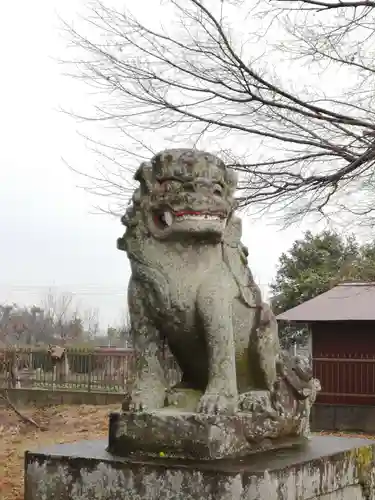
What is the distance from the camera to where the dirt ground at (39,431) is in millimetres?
8680

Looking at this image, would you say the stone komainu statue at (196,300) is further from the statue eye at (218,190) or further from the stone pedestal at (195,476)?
the stone pedestal at (195,476)

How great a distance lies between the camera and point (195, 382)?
3.86m

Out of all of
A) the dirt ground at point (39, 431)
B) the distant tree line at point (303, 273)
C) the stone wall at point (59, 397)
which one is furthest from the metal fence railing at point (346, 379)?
the distant tree line at point (303, 273)

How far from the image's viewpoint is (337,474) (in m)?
3.71

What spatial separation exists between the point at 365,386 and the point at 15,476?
7.47 meters

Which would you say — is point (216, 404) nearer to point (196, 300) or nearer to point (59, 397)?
point (196, 300)

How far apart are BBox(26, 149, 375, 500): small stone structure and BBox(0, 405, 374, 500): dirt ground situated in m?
4.45

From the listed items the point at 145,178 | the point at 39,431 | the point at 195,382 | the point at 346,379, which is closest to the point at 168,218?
the point at 145,178

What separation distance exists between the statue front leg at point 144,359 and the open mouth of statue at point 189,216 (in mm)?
366

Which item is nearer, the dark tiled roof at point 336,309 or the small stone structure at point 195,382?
the small stone structure at point 195,382

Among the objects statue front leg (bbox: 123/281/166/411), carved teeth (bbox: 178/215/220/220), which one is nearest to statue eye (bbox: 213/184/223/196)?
carved teeth (bbox: 178/215/220/220)

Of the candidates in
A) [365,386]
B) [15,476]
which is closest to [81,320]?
[365,386]

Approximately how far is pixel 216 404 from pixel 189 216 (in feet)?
2.93

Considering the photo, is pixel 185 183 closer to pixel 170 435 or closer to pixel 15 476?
pixel 170 435
